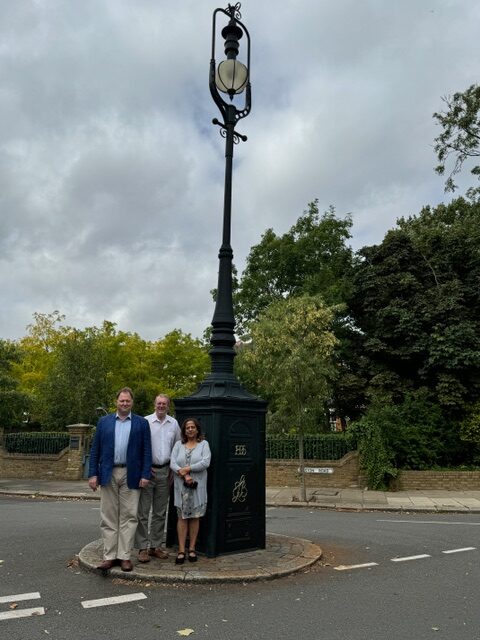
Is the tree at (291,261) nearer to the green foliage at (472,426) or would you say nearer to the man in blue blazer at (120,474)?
the green foliage at (472,426)

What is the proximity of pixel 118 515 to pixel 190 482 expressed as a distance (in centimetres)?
83

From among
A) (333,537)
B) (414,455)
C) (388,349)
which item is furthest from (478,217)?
(333,537)

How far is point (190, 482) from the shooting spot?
591 centimetres

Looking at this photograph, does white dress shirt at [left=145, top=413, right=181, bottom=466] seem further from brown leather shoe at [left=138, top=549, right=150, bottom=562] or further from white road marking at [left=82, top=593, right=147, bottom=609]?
white road marking at [left=82, top=593, right=147, bottom=609]

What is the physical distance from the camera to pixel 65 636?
397 cm

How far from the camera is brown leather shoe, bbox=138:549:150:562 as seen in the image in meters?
5.91

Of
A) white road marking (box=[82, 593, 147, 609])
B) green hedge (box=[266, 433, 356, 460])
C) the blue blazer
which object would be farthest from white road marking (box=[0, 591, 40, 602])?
green hedge (box=[266, 433, 356, 460])

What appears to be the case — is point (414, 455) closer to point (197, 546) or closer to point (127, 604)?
point (197, 546)

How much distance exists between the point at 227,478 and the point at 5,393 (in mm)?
17653

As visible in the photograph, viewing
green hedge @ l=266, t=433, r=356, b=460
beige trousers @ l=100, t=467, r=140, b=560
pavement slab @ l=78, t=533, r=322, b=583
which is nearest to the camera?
pavement slab @ l=78, t=533, r=322, b=583

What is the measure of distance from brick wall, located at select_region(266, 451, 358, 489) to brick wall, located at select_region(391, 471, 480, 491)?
142cm

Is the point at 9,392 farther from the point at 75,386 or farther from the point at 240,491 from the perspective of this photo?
the point at 240,491

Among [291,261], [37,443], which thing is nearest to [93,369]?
[37,443]

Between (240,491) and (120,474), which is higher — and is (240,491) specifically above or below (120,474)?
below
